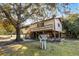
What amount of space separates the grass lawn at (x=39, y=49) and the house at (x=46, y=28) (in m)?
0.10

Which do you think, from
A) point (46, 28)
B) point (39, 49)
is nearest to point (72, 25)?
point (46, 28)

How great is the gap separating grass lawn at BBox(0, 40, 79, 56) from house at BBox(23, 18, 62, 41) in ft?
0.34

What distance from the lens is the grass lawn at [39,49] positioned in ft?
6.97

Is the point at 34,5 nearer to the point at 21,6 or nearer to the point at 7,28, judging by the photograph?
the point at 21,6

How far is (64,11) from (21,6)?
542 millimetres

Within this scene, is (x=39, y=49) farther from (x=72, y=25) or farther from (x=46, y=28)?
(x=72, y=25)

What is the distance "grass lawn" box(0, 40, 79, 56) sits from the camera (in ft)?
6.97

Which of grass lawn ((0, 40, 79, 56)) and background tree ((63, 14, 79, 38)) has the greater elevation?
background tree ((63, 14, 79, 38))

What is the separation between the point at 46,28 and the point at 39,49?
273 millimetres

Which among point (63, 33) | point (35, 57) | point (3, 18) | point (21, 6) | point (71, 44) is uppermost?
point (21, 6)

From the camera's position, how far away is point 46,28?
2.14 metres

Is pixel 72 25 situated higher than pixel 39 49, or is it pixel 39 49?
pixel 72 25

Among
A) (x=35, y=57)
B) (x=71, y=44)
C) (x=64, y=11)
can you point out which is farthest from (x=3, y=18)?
(x=71, y=44)

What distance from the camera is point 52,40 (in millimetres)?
2141
